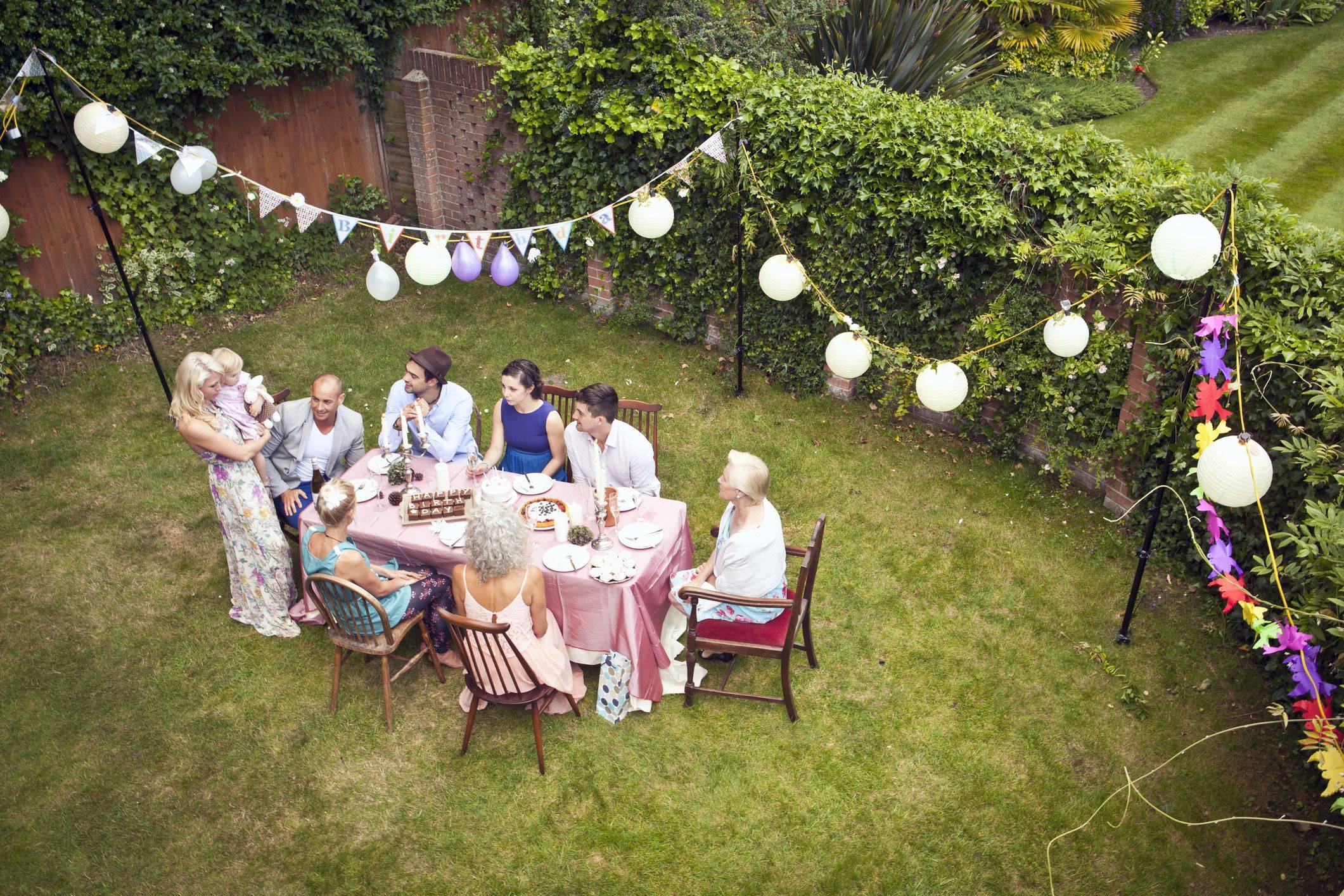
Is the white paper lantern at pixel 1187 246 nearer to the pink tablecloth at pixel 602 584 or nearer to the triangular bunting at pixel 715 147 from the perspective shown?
the pink tablecloth at pixel 602 584

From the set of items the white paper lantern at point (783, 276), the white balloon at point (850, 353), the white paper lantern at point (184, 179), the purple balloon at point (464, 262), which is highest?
the white paper lantern at point (184, 179)

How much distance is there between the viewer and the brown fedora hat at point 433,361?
18.5ft

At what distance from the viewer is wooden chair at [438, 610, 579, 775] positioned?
4.37 meters

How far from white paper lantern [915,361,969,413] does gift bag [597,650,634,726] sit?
92.7 inches

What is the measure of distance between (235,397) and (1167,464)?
5378mm

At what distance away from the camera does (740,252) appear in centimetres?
732

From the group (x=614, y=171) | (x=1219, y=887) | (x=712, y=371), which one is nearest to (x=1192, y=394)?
(x=1219, y=887)

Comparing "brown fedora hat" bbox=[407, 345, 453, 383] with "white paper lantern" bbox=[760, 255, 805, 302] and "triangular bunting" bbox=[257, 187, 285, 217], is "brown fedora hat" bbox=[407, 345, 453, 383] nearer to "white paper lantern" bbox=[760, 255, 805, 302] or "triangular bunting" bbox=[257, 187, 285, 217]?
"triangular bunting" bbox=[257, 187, 285, 217]

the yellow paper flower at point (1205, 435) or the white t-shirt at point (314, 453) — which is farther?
the white t-shirt at point (314, 453)

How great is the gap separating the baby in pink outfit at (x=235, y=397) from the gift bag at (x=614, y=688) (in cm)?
229

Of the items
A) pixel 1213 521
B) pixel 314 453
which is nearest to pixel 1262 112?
pixel 1213 521

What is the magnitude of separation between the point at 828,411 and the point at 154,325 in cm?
600

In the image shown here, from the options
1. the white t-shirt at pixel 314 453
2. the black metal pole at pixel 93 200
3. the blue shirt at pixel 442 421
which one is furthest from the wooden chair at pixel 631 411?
the black metal pole at pixel 93 200

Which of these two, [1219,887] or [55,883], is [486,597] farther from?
[1219,887]
